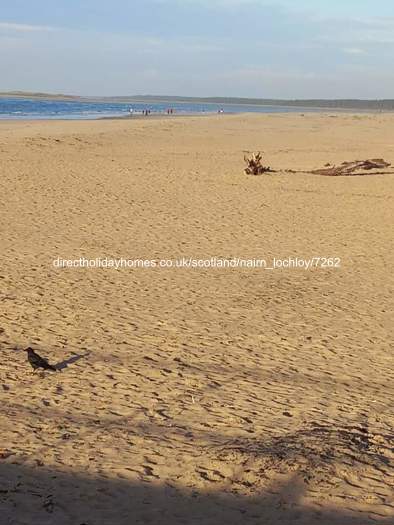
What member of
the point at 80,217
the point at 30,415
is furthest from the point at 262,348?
the point at 80,217

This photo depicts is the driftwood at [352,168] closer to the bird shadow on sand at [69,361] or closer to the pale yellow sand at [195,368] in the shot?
the pale yellow sand at [195,368]

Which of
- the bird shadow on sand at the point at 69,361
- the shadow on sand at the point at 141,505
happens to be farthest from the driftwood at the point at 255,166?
the shadow on sand at the point at 141,505

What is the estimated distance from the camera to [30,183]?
53.4 feet

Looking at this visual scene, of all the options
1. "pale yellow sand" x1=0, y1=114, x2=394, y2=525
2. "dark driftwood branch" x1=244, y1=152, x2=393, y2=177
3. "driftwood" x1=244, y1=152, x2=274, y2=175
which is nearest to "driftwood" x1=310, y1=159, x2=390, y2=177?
"dark driftwood branch" x1=244, y1=152, x2=393, y2=177

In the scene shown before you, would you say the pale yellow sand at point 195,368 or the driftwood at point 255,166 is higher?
the driftwood at point 255,166

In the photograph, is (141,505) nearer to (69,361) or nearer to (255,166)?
(69,361)

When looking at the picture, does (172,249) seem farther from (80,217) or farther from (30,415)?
(30,415)

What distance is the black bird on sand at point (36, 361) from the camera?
582cm

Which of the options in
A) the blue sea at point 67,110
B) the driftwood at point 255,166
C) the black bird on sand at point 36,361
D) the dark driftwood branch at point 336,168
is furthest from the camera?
the blue sea at point 67,110

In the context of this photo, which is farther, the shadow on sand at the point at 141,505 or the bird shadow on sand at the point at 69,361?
the bird shadow on sand at the point at 69,361

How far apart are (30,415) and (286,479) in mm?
1836

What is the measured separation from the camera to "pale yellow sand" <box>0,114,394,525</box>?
4000 millimetres

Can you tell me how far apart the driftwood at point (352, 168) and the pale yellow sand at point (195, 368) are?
514cm

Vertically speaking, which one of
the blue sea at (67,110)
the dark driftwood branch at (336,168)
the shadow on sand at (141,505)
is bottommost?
the shadow on sand at (141,505)
